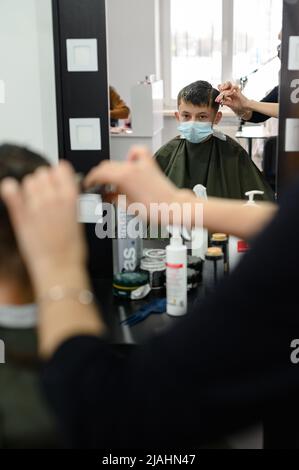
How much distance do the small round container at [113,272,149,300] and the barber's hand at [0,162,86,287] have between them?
3.09 feet

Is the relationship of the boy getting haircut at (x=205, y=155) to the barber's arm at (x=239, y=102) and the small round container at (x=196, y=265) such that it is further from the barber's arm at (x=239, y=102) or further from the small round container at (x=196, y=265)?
the small round container at (x=196, y=265)

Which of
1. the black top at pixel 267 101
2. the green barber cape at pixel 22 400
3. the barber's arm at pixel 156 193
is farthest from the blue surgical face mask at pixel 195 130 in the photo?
the green barber cape at pixel 22 400

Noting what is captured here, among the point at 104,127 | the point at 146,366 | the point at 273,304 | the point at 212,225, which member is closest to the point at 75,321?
the point at 146,366

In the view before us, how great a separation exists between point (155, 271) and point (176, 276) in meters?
0.17

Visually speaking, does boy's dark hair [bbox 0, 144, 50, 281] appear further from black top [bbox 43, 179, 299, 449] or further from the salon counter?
the salon counter

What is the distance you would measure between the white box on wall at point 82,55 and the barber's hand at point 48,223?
110 centimetres

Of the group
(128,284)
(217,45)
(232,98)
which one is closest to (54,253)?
(128,284)

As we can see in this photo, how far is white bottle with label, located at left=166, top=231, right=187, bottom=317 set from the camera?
1.38 m

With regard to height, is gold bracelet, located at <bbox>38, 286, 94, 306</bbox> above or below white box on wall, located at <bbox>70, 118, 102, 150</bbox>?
below

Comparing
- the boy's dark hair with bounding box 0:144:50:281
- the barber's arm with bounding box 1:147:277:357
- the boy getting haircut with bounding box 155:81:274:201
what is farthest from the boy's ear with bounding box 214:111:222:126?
the barber's arm with bounding box 1:147:277:357

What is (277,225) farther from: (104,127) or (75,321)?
(104,127)

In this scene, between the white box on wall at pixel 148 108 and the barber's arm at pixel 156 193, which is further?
the white box on wall at pixel 148 108

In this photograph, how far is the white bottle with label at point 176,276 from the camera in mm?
1385

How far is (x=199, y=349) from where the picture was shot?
1.89ft
